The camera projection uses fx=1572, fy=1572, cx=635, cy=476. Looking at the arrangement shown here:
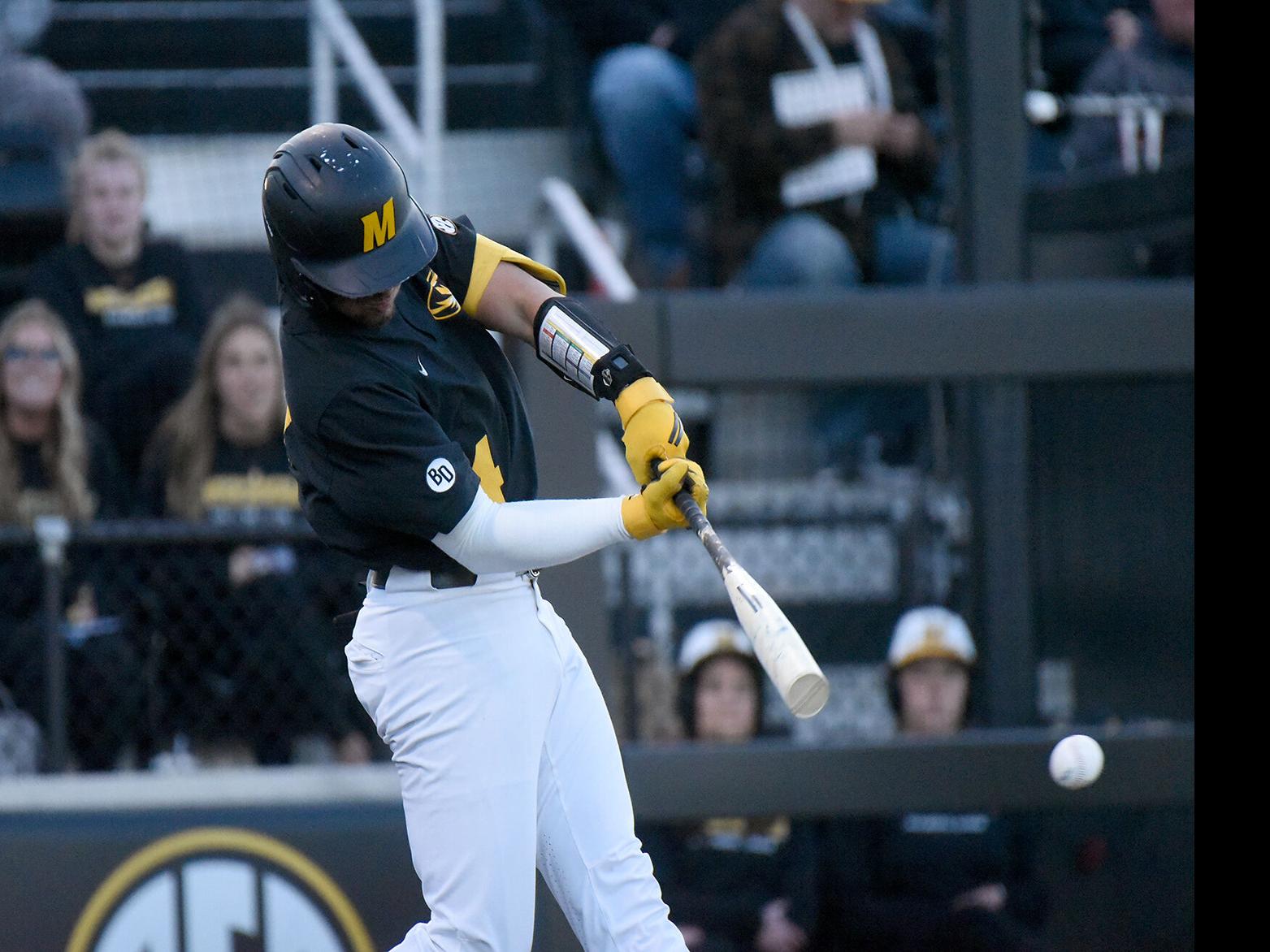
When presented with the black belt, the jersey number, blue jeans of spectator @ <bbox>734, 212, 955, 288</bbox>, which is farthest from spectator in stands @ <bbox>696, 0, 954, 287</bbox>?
the black belt

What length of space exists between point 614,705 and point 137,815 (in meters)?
1.16

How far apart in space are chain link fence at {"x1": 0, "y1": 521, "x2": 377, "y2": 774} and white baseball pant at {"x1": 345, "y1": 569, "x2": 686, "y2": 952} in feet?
4.42

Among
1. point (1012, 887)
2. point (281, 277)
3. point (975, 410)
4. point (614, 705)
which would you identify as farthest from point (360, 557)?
point (1012, 887)

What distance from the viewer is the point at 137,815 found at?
12.2 ft

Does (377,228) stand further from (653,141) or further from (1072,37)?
(1072,37)

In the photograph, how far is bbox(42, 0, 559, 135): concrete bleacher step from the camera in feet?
20.6

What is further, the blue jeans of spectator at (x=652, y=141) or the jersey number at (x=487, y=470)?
the blue jeans of spectator at (x=652, y=141)

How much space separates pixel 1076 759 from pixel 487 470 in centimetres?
147

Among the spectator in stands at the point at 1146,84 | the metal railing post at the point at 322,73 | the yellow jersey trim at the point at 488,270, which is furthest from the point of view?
the metal railing post at the point at 322,73

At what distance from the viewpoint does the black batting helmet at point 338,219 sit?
2.62m

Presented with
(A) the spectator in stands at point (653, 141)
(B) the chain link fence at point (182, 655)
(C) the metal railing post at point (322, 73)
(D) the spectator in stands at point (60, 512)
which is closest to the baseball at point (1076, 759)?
(B) the chain link fence at point (182, 655)

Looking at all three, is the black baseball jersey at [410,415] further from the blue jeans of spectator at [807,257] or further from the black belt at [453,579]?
the blue jeans of spectator at [807,257]

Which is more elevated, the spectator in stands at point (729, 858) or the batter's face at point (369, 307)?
the batter's face at point (369, 307)
